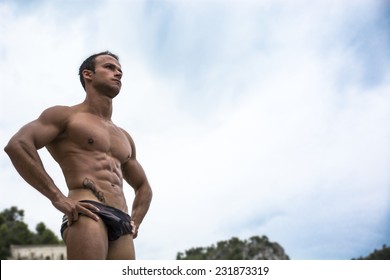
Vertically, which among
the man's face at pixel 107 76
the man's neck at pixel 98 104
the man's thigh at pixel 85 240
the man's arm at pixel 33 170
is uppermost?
the man's face at pixel 107 76

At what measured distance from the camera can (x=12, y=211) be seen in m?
97.2

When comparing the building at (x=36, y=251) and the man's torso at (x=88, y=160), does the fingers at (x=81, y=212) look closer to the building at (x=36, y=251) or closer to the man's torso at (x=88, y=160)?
the man's torso at (x=88, y=160)

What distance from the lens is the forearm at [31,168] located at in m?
5.32

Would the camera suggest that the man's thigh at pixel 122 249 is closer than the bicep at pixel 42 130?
No

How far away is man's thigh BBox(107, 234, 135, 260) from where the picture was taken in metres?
5.65

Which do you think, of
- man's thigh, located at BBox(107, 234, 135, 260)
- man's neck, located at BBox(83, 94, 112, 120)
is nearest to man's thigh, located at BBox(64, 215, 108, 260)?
man's thigh, located at BBox(107, 234, 135, 260)

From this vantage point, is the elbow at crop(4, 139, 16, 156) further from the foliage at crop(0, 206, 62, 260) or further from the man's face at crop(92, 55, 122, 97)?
the foliage at crop(0, 206, 62, 260)

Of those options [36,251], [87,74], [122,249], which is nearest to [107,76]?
[87,74]

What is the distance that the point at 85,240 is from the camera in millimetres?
5254

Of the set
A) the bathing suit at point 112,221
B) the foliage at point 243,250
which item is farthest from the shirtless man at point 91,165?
the foliage at point 243,250
